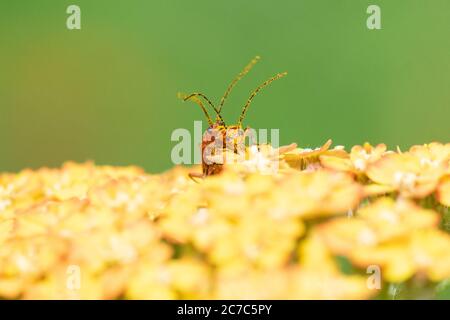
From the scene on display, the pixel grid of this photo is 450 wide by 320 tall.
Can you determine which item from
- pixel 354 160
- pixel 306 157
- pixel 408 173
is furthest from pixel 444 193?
pixel 306 157

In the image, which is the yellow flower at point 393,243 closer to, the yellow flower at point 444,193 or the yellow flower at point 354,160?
the yellow flower at point 444,193

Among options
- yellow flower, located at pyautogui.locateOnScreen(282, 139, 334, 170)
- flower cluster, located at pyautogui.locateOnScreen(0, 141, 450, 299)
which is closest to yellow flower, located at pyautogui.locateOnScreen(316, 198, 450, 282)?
flower cluster, located at pyautogui.locateOnScreen(0, 141, 450, 299)

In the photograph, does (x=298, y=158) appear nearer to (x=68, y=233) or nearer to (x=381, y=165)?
(x=381, y=165)

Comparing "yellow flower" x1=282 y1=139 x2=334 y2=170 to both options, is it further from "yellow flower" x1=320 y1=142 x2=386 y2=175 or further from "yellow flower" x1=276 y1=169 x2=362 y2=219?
"yellow flower" x1=276 y1=169 x2=362 y2=219

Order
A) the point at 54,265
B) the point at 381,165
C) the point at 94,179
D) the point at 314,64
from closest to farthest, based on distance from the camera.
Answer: the point at 54,265
the point at 381,165
the point at 94,179
the point at 314,64

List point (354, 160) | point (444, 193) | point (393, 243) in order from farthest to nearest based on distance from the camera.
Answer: point (354, 160) < point (444, 193) < point (393, 243)

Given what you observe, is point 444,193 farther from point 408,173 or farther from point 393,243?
point 393,243

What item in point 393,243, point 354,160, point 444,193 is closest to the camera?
point 393,243
